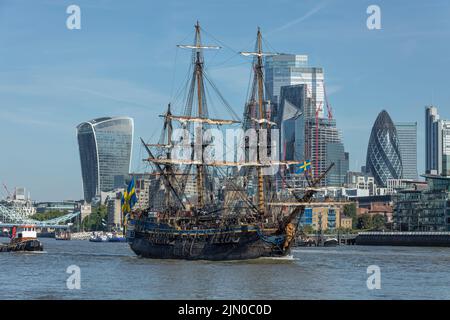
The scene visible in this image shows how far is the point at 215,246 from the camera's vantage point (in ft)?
368

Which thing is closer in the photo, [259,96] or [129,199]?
[259,96]

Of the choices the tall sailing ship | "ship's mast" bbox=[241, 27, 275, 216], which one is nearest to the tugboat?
the tall sailing ship

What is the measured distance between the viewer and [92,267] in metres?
102

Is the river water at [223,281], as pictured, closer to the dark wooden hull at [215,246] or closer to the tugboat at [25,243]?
the dark wooden hull at [215,246]

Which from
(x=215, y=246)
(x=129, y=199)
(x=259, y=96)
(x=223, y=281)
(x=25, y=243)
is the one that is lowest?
(x=25, y=243)

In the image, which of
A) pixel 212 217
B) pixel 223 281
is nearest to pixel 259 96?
pixel 212 217

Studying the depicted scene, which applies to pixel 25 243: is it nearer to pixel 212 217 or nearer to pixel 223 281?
pixel 212 217

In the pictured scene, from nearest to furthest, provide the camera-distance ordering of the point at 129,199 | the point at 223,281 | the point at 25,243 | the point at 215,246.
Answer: the point at 223,281 < the point at 215,246 < the point at 129,199 < the point at 25,243

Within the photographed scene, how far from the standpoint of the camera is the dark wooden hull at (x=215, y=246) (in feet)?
357

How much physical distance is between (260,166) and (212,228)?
13346 millimetres

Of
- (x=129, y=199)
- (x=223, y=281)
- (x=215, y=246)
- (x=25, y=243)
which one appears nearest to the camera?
(x=223, y=281)
